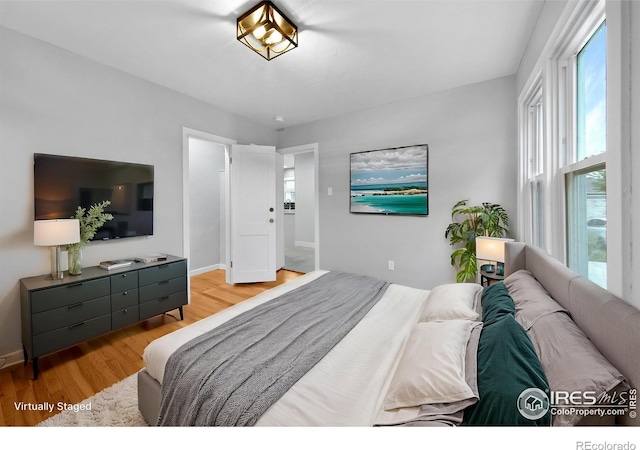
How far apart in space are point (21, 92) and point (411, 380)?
3.28 m

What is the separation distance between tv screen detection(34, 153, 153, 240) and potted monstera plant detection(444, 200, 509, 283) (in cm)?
341

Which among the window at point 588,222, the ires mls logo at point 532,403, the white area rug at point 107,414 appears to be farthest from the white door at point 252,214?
the ires mls logo at point 532,403

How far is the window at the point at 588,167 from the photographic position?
3.61 feet

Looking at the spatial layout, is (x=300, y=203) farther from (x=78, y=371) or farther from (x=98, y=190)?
(x=78, y=371)

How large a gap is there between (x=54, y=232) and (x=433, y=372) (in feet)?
8.77

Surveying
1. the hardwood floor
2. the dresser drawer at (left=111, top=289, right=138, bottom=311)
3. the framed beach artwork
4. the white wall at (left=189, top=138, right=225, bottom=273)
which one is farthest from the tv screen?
the framed beach artwork

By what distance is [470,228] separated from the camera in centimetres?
278

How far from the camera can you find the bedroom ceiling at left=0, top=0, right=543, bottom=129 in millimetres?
→ 1723

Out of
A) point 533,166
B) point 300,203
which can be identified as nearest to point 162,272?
point 533,166

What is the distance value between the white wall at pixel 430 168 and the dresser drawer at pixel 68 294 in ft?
8.87

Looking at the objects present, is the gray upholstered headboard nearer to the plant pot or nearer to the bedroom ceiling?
the bedroom ceiling

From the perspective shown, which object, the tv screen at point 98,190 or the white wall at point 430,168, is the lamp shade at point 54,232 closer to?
the tv screen at point 98,190
